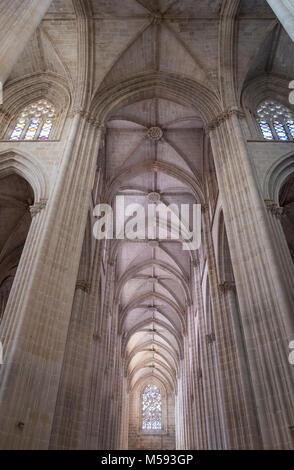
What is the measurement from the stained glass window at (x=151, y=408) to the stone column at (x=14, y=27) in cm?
3967

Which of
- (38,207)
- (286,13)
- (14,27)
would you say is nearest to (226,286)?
(38,207)

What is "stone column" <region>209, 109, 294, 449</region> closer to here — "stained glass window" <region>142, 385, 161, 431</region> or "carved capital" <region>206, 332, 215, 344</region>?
"carved capital" <region>206, 332, 215, 344</region>

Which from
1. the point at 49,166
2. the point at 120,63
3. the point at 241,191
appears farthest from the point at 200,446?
the point at 120,63

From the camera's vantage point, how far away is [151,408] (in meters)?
41.0

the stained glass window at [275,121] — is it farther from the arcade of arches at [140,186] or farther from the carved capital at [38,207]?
the carved capital at [38,207]

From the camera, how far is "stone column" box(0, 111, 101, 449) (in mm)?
7445

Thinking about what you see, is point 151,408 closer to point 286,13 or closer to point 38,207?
point 38,207

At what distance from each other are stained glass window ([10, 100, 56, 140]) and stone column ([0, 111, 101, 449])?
258 centimetres

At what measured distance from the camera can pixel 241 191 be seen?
36.7ft

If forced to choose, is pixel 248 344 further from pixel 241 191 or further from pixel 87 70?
pixel 87 70

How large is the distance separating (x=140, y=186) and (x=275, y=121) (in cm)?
973

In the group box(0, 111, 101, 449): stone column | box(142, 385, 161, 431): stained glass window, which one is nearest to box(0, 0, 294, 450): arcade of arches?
box(0, 111, 101, 449): stone column

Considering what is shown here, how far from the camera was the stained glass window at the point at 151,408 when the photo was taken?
39.2 metres

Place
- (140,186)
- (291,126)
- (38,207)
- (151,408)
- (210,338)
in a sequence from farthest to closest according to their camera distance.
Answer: (151,408) → (140,186) → (210,338) → (291,126) → (38,207)
